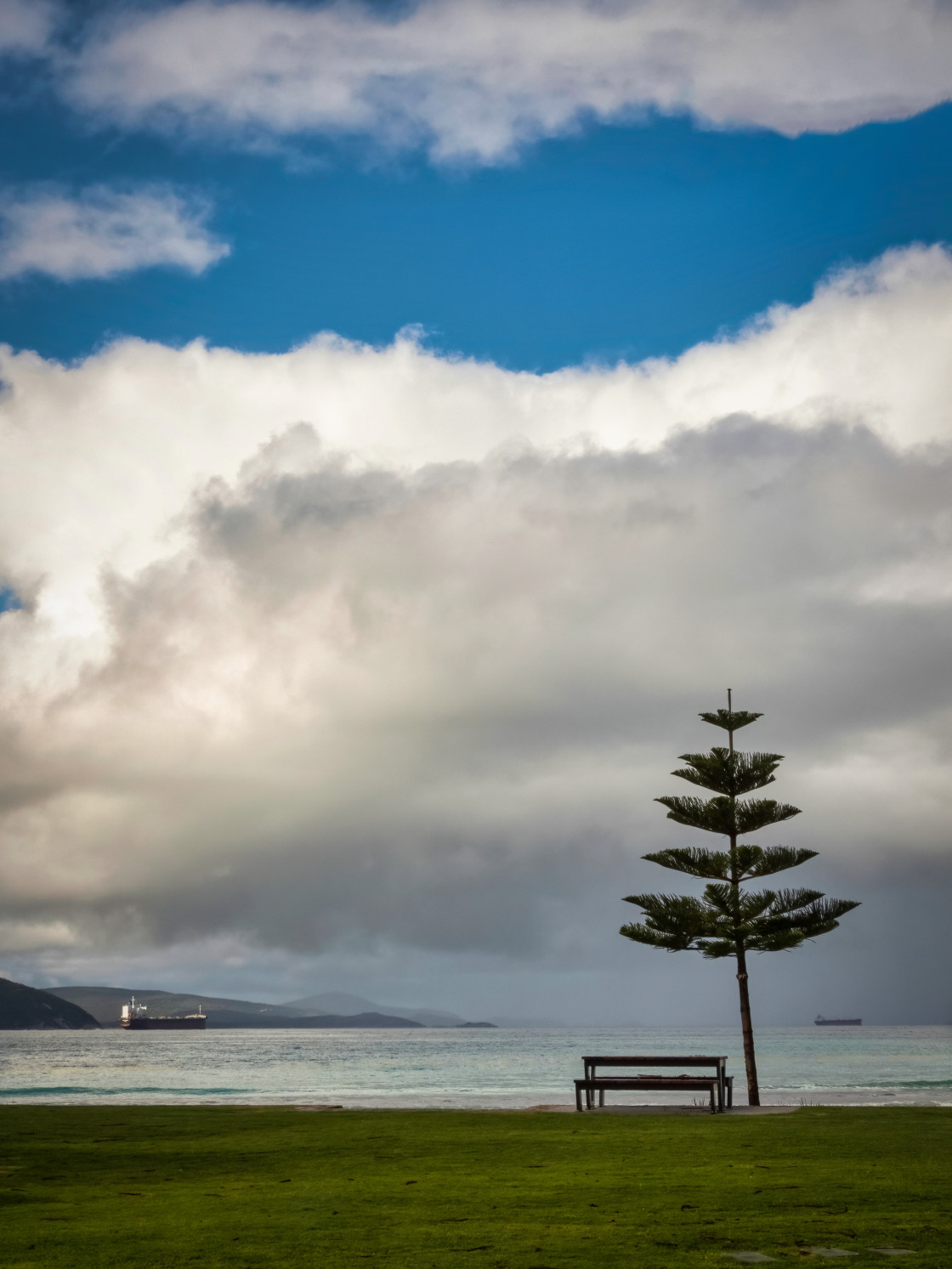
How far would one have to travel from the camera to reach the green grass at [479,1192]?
18.5 ft

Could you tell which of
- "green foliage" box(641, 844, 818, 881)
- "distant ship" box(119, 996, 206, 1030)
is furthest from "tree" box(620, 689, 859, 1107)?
"distant ship" box(119, 996, 206, 1030)

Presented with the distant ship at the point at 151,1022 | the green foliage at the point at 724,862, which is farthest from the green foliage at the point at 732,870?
the distant ship at the point at 151,1022

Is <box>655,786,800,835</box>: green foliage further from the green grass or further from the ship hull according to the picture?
the ship hull

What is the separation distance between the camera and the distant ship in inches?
6324

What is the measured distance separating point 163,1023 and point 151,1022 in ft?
10.0

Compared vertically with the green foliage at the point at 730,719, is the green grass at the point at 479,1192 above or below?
below

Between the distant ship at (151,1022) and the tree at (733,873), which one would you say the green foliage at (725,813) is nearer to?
the tree at (733,873)

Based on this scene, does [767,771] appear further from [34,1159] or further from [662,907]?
[34,1159]

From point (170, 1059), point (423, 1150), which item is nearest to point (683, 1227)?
point (423, 1150)

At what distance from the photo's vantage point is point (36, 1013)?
179125 millimetres

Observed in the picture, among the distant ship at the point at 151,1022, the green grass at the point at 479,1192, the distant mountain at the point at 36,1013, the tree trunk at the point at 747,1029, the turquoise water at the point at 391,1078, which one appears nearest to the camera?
the green grass at the point at 479,1192

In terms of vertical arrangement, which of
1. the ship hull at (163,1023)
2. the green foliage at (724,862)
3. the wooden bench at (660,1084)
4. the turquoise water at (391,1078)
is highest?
the green foliage at (724,862)

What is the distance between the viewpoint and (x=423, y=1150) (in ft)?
34.5

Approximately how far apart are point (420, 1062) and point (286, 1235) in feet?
191
